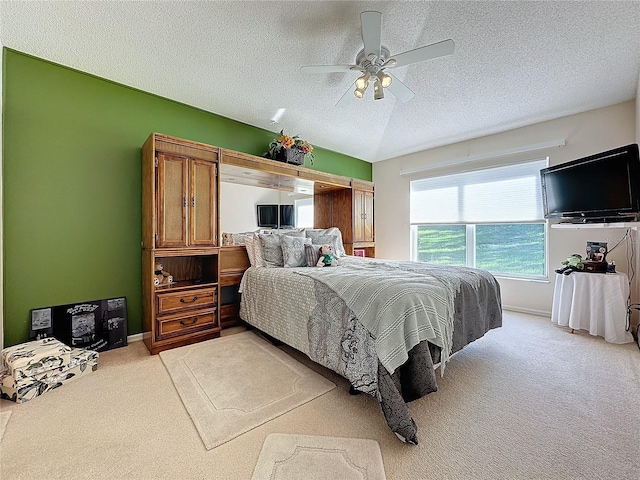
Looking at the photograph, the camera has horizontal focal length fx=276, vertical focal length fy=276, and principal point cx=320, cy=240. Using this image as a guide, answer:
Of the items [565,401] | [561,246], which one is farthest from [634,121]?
[565,401]

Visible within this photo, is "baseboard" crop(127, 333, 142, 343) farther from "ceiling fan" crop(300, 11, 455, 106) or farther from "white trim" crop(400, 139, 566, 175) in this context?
"white trim" crop(400, 139, 566, 175)

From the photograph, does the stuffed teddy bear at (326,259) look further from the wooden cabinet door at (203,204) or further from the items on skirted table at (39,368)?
the items on skirted table at (39,368)

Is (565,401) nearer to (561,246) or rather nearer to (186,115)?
(561,246)

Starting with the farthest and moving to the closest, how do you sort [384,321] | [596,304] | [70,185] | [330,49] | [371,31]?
[596,304]
[70,185]
[330,49]
[371,31]
[384,321]

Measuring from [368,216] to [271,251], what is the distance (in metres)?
2.41

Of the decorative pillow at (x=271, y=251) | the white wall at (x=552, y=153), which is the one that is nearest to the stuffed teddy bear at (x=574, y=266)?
the white wall at (x=552, y=153)

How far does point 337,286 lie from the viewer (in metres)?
2.02

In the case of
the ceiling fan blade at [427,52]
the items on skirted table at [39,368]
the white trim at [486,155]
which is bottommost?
the items on skirted table at [39,368]

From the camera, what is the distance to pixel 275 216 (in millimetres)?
4066

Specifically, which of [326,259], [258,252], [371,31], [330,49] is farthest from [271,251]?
[371,31]

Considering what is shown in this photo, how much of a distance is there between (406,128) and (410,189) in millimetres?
1360

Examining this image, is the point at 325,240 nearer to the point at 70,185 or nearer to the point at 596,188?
the point at 70,185

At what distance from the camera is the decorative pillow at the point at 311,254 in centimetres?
315

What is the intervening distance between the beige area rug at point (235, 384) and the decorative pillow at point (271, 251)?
0.90 metres
